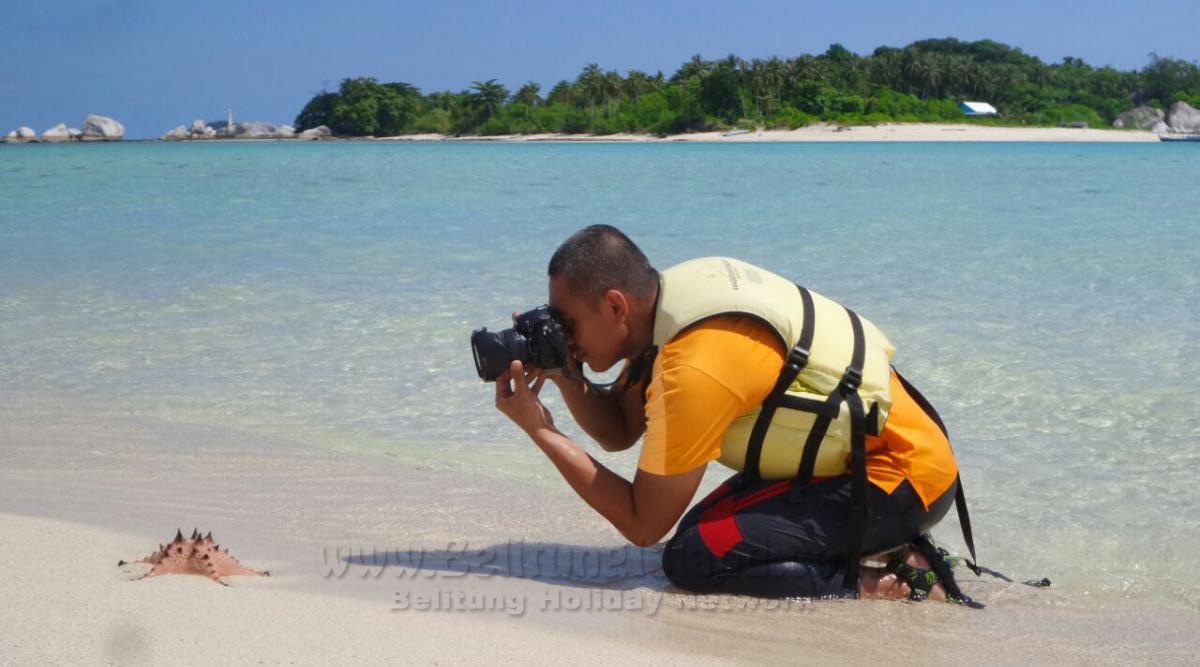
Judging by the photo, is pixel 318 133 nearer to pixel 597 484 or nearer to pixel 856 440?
pixel 597 484

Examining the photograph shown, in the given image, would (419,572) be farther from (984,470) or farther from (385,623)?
(984,470)

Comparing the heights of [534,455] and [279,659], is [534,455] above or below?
below

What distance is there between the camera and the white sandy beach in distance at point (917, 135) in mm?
75312

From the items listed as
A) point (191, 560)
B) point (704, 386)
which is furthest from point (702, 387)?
point (191, 560)

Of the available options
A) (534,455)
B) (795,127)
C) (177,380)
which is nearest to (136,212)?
(177,380)

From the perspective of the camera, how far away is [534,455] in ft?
15.8

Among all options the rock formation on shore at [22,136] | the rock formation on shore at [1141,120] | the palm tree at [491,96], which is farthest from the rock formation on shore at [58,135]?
the rock formation on shore at [1141,120]

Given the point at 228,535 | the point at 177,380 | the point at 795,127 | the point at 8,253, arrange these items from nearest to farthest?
the point at 228,535 < the point at 177,380 < the point at 8,253 < the point at 795,127

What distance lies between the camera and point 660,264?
11.1m

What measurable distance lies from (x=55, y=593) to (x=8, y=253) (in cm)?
1030

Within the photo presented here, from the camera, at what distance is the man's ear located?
2.88 metres

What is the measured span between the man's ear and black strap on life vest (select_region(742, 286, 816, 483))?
0.41 meters

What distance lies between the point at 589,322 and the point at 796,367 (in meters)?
0.52

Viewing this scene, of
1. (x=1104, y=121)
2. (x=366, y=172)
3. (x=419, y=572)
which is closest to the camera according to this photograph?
(x=419, y=572)
